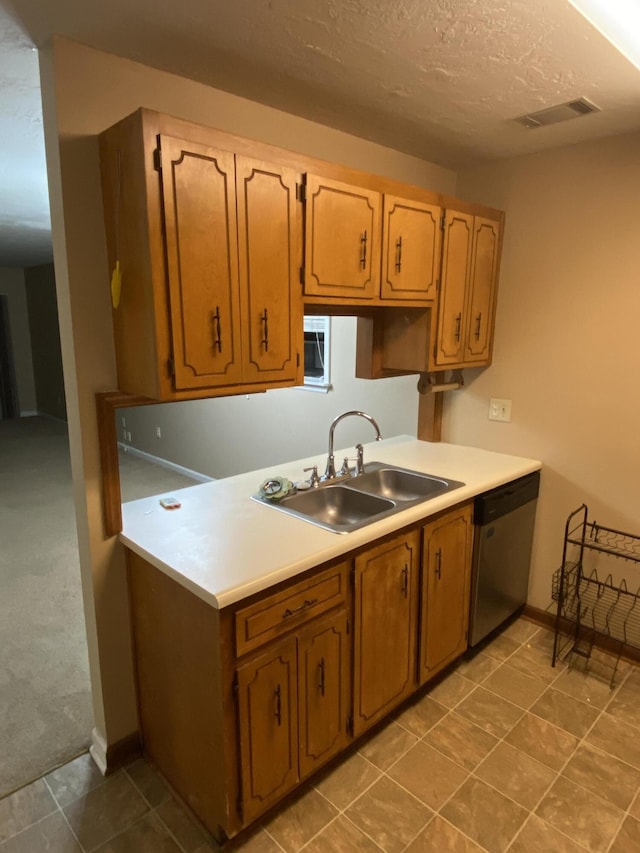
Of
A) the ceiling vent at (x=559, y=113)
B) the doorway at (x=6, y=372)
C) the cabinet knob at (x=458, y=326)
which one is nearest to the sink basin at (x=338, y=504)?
the cabinet knob at (x=458, y=326)

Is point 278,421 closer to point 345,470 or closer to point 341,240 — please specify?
point 345,470

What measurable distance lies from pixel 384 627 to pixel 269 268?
55.4 inches

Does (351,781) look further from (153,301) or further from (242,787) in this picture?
(153,301)

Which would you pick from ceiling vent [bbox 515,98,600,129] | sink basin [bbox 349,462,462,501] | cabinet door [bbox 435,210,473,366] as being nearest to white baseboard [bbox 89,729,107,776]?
sink basin [bbox 349,462,462,501]

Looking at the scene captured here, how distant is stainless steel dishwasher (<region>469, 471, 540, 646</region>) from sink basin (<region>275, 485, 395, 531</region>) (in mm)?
490

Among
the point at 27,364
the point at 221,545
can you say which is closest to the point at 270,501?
the point at 221,545

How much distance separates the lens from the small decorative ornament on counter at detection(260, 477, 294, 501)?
2.14 metres

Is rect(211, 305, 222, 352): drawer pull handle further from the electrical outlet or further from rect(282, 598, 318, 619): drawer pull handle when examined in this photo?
the electrical outlet

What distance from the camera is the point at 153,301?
1.51 metres

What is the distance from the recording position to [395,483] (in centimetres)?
258

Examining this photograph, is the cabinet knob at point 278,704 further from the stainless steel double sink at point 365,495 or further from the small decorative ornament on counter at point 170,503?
the small decorative ornament on counter at point 170,503

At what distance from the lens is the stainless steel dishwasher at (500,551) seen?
241cm

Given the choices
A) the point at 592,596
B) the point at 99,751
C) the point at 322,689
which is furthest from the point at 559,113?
the point at 99,751

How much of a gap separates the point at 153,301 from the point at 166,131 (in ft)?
1.56
